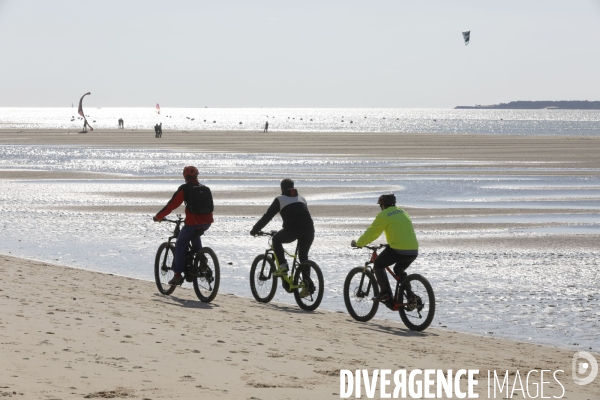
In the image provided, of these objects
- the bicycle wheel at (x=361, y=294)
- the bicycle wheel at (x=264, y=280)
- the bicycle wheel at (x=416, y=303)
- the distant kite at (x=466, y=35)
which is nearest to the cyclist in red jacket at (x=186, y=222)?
the bicycle wheel at (x=264, y=280)

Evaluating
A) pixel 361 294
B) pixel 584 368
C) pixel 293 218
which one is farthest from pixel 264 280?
pixel 584 368

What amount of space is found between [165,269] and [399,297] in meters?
3.63

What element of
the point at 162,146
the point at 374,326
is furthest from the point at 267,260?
the point at 162,146

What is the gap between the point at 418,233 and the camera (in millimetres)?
18859

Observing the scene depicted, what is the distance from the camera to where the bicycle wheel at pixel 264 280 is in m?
11.8

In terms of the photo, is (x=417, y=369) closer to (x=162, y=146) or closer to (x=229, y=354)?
(x=229, y=354)

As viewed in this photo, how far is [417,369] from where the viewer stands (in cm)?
777

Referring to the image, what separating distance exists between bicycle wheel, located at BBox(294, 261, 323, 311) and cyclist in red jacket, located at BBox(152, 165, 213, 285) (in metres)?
1.41

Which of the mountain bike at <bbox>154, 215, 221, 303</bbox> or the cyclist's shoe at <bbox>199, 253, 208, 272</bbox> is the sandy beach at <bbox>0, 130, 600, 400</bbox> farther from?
the cyclist's shoe at <bbox>199, 253, 208, 272</bbox>

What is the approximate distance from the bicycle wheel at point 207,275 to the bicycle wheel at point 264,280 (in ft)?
2.16

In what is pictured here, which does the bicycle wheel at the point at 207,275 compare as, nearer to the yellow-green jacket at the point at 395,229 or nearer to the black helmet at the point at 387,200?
the yellow-green jacket at the point at 395,229

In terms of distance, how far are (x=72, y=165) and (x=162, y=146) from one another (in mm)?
21742

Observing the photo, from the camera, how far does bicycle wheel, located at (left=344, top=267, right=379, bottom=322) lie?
10.6 m

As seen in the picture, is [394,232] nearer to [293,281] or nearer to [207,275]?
[293,281]
